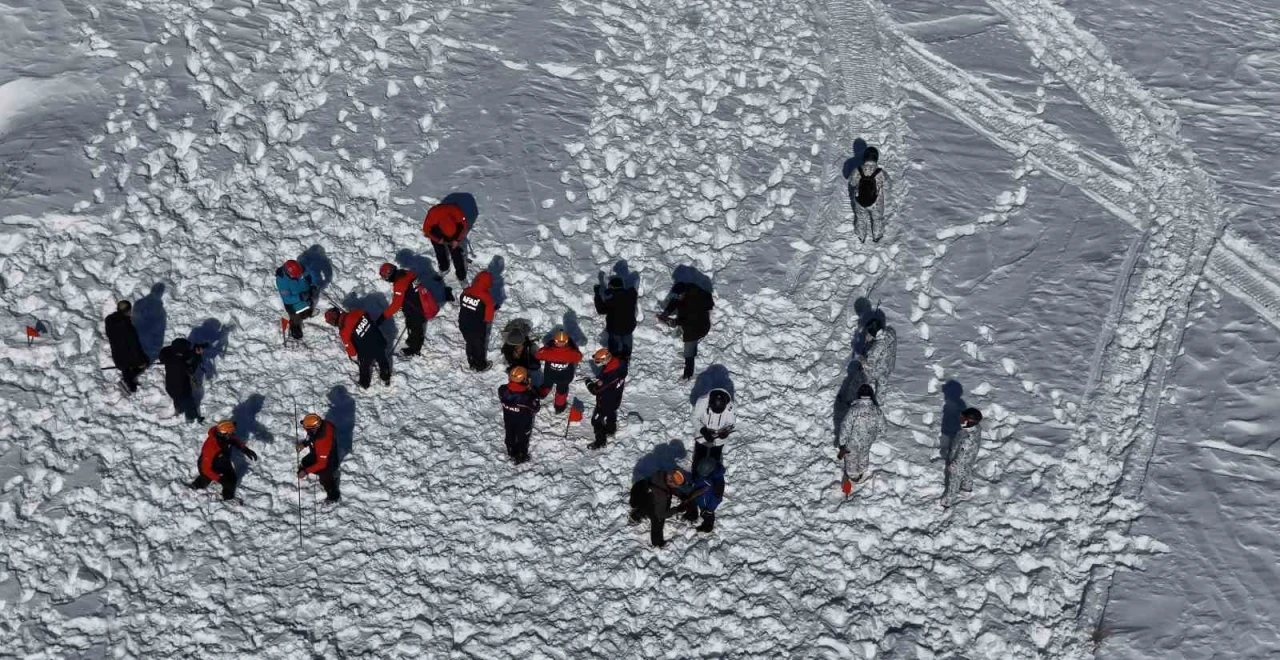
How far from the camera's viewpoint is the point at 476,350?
41.2 feet

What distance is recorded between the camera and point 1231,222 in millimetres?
15641

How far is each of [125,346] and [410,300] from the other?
313 cm

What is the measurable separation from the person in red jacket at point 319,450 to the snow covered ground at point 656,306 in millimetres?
611

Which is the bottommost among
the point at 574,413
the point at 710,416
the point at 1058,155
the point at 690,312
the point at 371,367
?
the point at 371,367

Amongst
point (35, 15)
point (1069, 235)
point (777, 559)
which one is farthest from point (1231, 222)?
point (35, 15)

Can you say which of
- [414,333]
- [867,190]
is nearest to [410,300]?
[414,333]

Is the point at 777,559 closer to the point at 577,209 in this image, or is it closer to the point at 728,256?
the point at 728,256

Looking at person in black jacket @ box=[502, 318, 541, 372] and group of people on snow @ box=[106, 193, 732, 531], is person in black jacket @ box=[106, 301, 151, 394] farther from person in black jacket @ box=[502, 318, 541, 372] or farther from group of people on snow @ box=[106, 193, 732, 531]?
person in black jacket @ box=[502, 318, 541, 372]

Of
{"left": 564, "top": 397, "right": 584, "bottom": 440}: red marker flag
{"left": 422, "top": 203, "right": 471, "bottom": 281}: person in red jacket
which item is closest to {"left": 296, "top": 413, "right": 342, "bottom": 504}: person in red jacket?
{"left": 564, "top": 397, "right": 584, "bottom": 440}: red marker flag

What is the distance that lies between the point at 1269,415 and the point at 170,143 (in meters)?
15.2

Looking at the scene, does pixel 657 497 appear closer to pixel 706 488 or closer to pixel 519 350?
pixel 706 488

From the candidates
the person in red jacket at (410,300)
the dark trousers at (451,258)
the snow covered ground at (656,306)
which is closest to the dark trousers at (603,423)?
the snow covered ground at (656,306)

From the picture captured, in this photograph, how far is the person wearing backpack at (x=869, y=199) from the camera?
14297mm

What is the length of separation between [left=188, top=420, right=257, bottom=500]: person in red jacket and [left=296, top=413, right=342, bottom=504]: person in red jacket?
65cm
